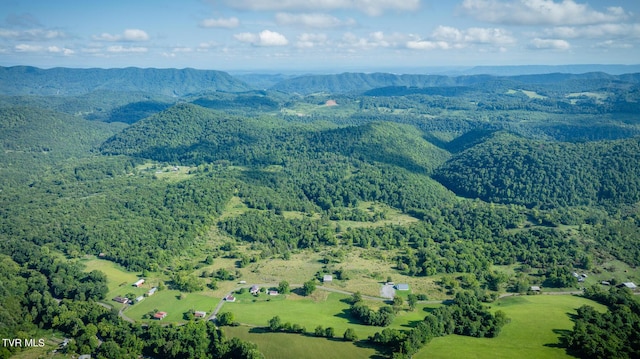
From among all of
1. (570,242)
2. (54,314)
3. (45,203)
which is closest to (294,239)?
(54,314)

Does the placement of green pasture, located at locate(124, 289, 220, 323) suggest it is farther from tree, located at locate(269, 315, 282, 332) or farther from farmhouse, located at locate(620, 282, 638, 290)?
farmhouse, located at locate(620, 282, 638, 290)

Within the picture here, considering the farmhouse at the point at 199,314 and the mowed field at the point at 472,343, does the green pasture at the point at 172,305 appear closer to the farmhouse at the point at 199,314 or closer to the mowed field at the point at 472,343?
the farmhouse at the point at 199,314

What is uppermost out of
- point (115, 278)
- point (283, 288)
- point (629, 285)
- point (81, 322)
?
point (629, 285)

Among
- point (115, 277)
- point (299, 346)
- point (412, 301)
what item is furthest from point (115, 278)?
point (412, 301)

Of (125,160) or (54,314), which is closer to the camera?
(54,314)

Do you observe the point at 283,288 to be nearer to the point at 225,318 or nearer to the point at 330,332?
the point at 225,318

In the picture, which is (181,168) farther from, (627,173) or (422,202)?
(627,173)
